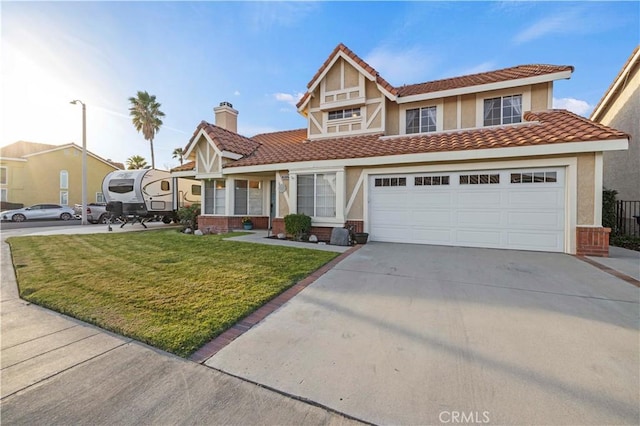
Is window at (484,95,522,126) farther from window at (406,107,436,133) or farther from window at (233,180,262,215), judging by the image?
window at (233,180,262,215)

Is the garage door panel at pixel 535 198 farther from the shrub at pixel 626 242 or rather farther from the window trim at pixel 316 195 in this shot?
the window trim at pixel 316 195

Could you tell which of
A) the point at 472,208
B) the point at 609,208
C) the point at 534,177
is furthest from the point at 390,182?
the point at 609,208

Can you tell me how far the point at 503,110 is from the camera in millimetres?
10508

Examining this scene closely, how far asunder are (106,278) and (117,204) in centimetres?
1323

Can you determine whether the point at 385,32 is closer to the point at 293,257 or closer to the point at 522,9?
the point at 522,9

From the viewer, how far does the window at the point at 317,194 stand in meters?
10.2

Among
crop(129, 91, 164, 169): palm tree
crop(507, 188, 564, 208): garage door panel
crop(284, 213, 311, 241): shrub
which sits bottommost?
crop(284, 213, 311, 241): shrub

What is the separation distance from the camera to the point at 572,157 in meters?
7.43

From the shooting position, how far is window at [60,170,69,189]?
96.3ft

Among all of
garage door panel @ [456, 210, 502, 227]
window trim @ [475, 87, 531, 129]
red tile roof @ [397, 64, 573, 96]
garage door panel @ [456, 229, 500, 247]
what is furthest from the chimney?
garage door panel @ [456, 229, 500, 247]

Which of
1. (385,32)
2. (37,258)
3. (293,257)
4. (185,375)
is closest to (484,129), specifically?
(385,32)

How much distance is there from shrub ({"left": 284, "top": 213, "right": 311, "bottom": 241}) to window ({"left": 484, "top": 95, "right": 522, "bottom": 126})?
26.7 ft

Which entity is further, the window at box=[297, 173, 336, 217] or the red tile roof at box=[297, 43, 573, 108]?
the window at box=[297, 173, 336, 217]

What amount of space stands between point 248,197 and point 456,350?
38.9 ft
